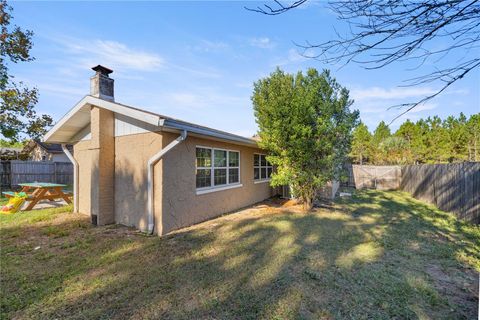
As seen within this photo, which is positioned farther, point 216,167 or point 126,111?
point 216,167

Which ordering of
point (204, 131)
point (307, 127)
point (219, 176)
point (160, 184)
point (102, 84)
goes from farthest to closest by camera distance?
point (219, 176) → point (307, 127) → point (102, 84) → point (204, 131) → point (160, 184)

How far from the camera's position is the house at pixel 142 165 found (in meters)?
5.81

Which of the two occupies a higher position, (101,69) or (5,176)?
(101,69)

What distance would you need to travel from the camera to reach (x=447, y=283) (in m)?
3.53

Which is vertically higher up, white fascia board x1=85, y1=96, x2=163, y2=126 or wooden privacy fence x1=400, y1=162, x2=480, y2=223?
white fascia board x1=85, y1=96, x2=163, y2=126

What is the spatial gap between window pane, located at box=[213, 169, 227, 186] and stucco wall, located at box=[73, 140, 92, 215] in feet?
14.2

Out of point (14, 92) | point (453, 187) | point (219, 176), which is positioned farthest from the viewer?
point (14, 92)

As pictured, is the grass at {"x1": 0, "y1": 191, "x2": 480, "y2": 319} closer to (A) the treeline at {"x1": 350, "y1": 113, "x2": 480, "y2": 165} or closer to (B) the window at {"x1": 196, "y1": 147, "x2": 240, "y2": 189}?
(B) the window at {"x1": 196, "y1": 147, "x2": 240, "y2": 189}

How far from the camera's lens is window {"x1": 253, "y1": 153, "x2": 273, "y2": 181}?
34.5 ft

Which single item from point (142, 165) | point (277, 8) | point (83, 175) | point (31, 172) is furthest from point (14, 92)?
point (277, 8)

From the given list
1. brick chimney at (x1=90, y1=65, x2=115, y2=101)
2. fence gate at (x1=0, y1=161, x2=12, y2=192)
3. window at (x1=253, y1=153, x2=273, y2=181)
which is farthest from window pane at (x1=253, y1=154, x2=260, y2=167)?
fence gate at (x1=0, y1=161, x2=12, y2=192)

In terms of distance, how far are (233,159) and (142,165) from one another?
138 inches

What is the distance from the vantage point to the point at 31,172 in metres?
15.7

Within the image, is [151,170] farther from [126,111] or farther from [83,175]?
[83,175]
